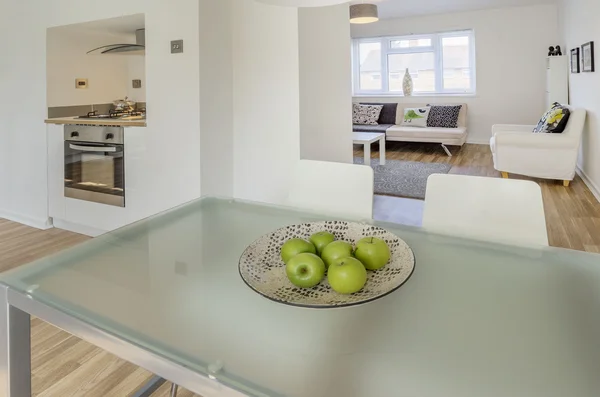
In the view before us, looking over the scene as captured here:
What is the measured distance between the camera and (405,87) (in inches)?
318

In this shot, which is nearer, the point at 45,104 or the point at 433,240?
the point at 433,240

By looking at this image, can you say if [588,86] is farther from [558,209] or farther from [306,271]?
[306,271]

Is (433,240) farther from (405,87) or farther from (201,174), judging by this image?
(405,87)

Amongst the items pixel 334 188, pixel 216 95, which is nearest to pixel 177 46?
pixel 216 95

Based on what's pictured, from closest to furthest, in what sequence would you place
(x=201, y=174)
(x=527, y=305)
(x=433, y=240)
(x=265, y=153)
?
(x=527, y=305), (x=433, y=240), (x=201, y=174), (x=265, y=153)

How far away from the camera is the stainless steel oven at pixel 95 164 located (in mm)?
2996

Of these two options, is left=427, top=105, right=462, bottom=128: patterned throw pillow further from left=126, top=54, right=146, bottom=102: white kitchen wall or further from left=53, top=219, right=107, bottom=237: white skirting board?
left=53, top=219, right=107, bottom=237: white skirting board

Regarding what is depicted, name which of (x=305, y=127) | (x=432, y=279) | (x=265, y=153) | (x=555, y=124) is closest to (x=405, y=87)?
(x=555, y=124)

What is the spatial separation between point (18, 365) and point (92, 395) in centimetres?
69

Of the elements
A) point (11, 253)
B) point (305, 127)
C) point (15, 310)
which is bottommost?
point (11, 253)

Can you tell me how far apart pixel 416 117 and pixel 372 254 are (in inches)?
276

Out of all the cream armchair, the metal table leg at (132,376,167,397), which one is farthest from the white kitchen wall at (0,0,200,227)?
the cream armchair

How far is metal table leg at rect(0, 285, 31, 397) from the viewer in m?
0.89

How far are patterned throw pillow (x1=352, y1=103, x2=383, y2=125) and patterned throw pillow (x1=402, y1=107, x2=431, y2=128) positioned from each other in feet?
1.79
